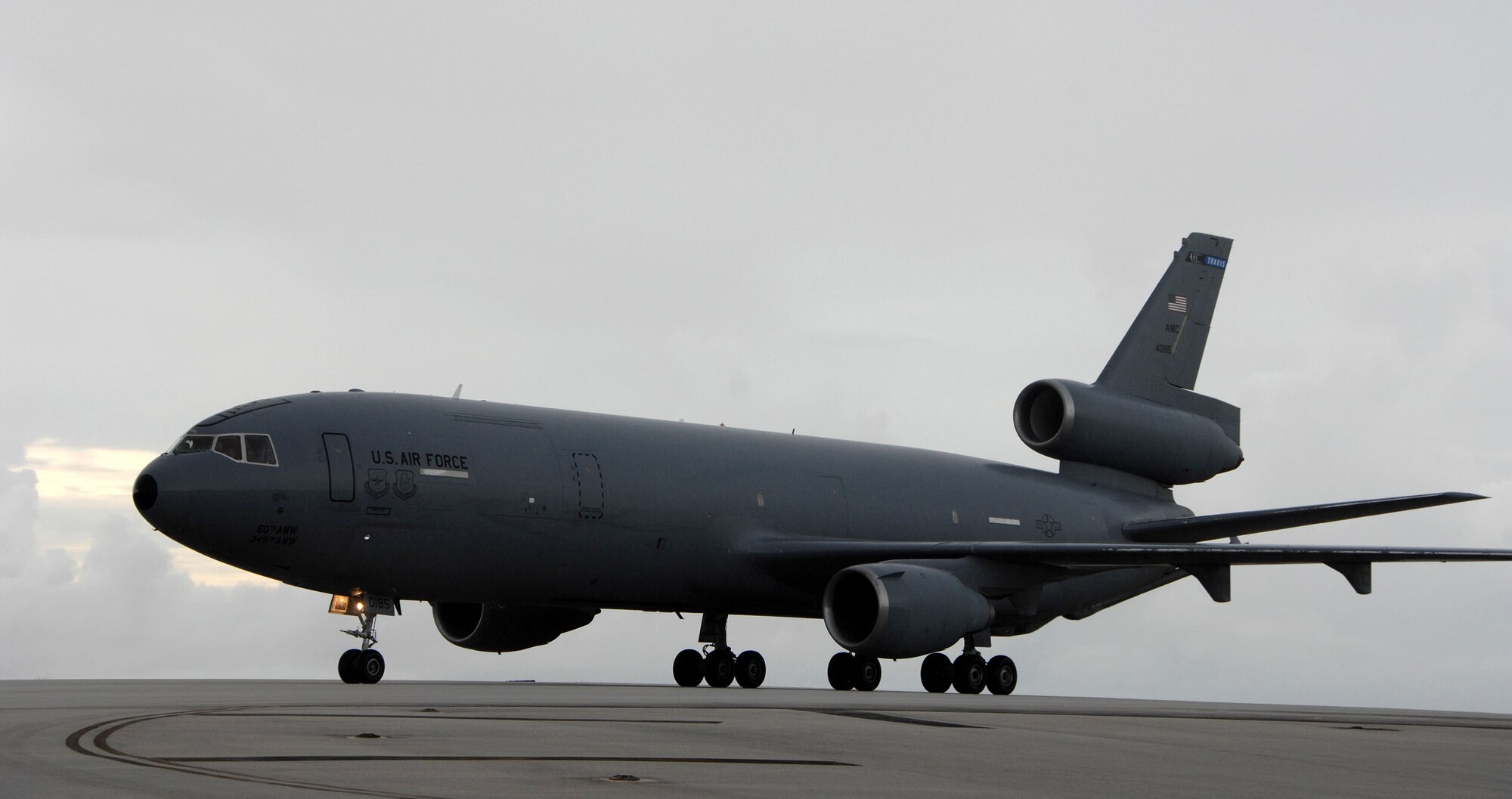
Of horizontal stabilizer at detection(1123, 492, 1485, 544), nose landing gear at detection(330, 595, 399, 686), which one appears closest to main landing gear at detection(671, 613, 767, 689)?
nose landing gear at detection(330, 595, 399, 686)

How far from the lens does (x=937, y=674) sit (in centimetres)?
2294

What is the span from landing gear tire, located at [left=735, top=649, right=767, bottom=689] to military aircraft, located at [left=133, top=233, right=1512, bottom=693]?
0.04m

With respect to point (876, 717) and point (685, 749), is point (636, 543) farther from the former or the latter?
point (685, 749)

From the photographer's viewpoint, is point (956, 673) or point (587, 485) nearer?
point (587, 485)

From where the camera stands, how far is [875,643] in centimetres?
2056

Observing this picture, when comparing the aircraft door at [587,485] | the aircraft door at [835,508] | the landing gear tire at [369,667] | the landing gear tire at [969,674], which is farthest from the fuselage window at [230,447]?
the landing gear tire at [969,674]

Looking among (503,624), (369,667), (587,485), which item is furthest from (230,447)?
(503,624)

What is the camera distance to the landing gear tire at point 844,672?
76.4 ft

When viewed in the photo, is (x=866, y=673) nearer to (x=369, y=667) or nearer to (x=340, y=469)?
(x=369, y=667)

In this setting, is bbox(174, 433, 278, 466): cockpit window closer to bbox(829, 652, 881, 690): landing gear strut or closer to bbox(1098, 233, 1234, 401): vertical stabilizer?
bbox(829, 652, 881, 690): landing gear strut

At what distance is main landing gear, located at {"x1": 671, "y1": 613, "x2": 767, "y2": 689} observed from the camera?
23641mm

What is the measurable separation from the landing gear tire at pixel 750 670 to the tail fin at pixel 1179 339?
9402mm

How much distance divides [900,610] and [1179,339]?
40.6ft

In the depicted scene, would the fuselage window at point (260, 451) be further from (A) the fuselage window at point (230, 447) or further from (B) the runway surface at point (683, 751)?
(B) the runway surface at point (683, 751)
